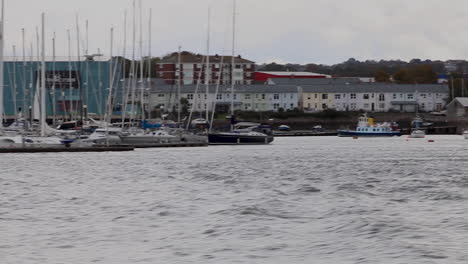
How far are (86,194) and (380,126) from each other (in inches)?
4410

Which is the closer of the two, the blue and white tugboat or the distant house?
the blue and white tugboat

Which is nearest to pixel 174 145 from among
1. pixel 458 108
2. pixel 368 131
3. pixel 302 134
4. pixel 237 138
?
pixel 237 138

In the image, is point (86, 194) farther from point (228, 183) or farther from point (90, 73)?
point (90, 73)

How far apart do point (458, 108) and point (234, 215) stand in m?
153

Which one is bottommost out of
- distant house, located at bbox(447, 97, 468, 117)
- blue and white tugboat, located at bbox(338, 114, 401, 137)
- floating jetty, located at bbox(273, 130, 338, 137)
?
floating jetty, located at bbox(273, 130, 338, 137)

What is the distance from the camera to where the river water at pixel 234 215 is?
26.5 metres

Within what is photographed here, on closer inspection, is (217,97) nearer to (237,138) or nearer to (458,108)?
(458,108)

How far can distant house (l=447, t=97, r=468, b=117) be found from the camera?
18188 centimetres

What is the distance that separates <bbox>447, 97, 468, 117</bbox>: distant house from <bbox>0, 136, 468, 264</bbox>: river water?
12205 centimetres

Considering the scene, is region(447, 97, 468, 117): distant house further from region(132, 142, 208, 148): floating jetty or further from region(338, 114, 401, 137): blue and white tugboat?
region(132, 142, 208, 148): floating jetty

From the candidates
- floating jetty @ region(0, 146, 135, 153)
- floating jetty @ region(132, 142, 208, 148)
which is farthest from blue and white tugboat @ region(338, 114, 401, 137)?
floating jetty @ region(0, 146, 135, 153)

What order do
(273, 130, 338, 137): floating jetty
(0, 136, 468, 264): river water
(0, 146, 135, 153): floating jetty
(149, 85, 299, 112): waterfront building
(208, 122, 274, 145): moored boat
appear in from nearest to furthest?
(0, 136, 468, 264): river water
(0, 146, 135, 153): floating jetty
(208, 122, 274, 145): moored boat
(273, 130, 338, 137): floating jetty
(149, 85, 299, 112): waterfront building

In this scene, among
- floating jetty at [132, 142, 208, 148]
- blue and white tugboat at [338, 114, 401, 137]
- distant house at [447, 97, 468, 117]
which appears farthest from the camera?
distant house at [447, 97, 468, 117]

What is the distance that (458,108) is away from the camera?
7219 inches
